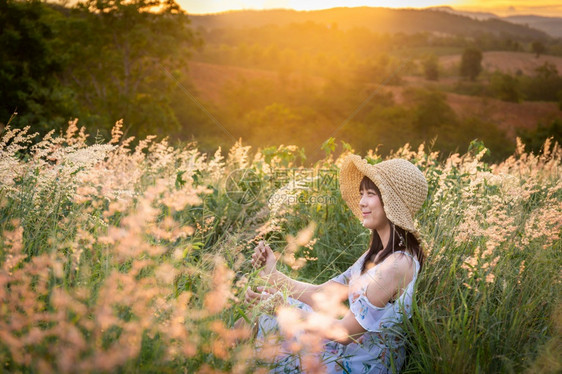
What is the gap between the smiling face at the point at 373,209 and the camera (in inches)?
105

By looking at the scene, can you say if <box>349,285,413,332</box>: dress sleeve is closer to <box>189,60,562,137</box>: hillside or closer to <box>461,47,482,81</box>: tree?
<box>189,60,562,137</box>: hillside

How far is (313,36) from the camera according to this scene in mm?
34750

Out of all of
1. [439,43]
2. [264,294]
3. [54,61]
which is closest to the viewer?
[264,294]

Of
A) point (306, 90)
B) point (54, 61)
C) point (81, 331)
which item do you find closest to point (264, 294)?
point (81, 331)

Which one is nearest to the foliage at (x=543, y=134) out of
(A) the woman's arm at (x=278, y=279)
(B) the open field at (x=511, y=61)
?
(B) the open field at (x=511, y=61)

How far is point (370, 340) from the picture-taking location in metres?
2.42

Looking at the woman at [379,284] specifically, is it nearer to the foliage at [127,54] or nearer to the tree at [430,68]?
the foliage at [127,54]

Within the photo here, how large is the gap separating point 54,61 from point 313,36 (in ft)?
80.7

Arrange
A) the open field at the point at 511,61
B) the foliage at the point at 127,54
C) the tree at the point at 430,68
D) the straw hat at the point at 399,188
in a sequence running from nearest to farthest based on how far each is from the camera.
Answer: the straw hat at the point at 399,188 < the foliage at the point at 127,54 < the open field at the point at 511,61 < the tree at the point at 430,68

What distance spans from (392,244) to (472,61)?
38.8 m

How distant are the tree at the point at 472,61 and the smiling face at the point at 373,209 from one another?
37.9 meters

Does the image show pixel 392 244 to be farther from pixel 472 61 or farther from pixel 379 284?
pixel 472 61

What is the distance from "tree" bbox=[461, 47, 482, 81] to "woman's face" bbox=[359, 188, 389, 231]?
37895mm

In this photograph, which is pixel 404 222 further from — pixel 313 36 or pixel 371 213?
pixel 313 36
